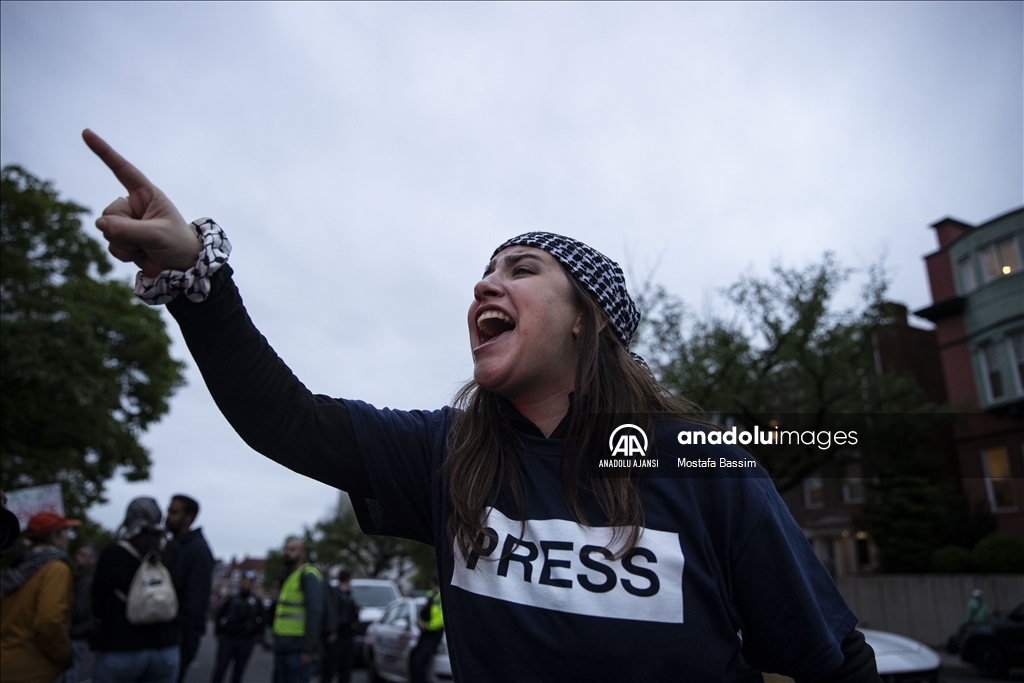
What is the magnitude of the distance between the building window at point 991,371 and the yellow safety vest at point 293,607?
83.1 ft

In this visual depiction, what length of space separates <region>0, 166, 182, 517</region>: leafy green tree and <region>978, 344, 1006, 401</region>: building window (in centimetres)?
2654

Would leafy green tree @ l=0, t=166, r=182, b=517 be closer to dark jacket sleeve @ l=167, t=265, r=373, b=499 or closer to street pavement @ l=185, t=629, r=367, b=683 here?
street pavement @ l=185, t=629, r=367, b=683

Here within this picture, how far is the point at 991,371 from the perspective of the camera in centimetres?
2528

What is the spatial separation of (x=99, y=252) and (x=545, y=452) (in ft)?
49.3

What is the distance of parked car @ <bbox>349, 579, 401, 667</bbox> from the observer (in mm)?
16203

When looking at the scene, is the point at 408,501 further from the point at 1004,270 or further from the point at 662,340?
the point at 1004,270

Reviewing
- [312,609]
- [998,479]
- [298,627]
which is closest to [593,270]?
[312,609]

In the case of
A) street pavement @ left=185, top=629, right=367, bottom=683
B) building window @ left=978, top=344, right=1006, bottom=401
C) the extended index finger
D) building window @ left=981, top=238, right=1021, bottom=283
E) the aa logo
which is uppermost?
building window @ left=981, top=238, right=1021, bottom=283

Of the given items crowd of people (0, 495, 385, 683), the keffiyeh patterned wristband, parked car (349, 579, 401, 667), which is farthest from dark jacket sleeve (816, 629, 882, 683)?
parked car (349, 579, 401, 667)

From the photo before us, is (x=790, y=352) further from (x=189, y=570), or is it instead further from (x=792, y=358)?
(x=189, y=570)

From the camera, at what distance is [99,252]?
14.2 meters

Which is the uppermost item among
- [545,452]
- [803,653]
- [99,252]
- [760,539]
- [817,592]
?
[99,252]

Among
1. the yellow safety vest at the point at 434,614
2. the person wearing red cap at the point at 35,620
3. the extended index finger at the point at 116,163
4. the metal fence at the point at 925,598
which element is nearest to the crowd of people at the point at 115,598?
the person wearing red cap at the point at 35,620

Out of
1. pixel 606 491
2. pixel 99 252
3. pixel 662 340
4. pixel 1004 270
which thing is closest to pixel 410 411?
pixel 606 491
